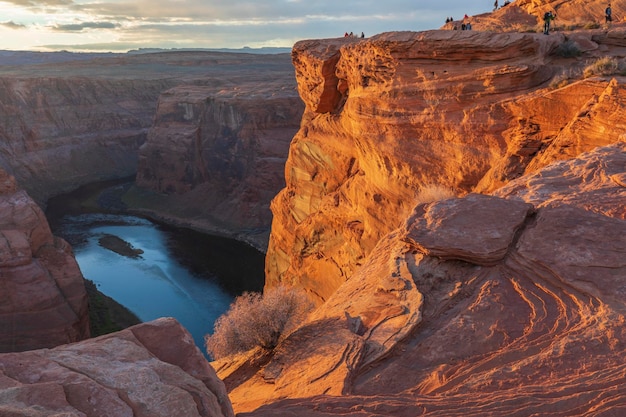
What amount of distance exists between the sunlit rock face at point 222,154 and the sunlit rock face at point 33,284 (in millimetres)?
22097

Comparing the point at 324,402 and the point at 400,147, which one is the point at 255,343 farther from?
the point at 400,147

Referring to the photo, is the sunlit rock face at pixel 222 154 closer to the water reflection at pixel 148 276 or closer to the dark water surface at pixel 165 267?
the dark water surface at pixel 165 267

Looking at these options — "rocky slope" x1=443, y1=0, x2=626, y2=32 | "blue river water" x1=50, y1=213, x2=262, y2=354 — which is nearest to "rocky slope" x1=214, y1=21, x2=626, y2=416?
"rocky slope" x1=443, y1=0, x2=626, y2=32

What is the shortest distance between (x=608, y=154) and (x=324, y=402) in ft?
30.0

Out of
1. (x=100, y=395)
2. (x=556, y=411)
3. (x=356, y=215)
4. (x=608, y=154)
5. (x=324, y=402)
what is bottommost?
(x=356, y=215)

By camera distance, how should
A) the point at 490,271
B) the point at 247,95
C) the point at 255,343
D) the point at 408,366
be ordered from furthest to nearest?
the point at 247,95, the point at 255,343, the point at 490,271, the point at 408,366

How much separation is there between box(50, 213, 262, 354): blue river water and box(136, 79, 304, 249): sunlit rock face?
13.2 feet

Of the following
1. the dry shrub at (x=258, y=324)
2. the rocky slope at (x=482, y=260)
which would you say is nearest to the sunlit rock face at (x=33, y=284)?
the rocky slope at (x=482, y=260)

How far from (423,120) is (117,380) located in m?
16.1

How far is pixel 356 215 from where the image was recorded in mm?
22766

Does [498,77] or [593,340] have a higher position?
[498,77]

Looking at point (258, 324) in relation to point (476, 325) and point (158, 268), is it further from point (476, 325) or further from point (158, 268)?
point (158, 268)

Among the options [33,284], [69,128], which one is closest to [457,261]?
[33,284]

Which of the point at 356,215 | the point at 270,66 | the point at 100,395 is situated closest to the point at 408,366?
the point at 100,395
